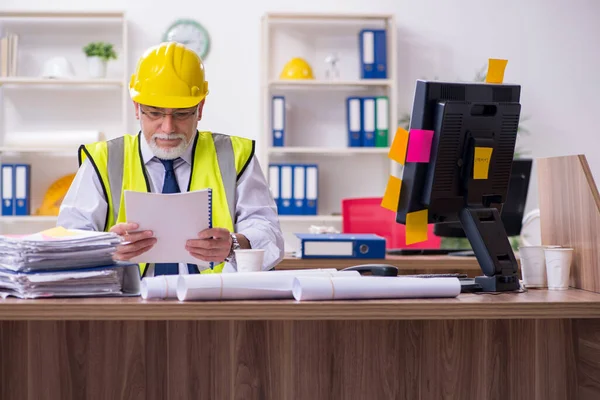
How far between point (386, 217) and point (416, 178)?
6.75 feet

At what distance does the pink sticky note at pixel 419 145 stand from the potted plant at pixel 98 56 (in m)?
3.35

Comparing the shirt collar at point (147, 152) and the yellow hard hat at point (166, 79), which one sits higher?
the yellow hard hat at point (166, 79)

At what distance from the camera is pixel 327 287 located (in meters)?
1.52

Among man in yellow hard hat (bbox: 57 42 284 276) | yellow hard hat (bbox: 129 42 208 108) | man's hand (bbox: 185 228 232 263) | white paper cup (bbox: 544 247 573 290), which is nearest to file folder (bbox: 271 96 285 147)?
man in yellow hard hat (bbox: 57 42 284 276)

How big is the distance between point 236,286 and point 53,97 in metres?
3.86

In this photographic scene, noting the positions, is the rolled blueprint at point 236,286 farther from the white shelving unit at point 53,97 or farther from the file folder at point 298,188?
the white shelving unit at point 53,97

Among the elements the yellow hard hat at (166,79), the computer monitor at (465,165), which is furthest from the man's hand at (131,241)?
the computer monitor at (465,165)

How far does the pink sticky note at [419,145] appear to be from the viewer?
6.09 ft

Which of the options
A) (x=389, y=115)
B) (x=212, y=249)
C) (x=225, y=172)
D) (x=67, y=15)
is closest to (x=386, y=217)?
(x=389, y=115)

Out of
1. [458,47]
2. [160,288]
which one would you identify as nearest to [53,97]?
[458,47]

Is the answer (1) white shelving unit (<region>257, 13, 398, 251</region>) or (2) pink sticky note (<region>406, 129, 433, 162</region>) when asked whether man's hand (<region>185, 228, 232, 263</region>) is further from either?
(1) white shelving unit (<region>257, 13, 398, 251</region>)

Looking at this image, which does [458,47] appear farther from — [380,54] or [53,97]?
[53,97]

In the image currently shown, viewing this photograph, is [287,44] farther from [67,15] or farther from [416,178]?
[416,178]

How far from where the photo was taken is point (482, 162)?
1923 millimetres
